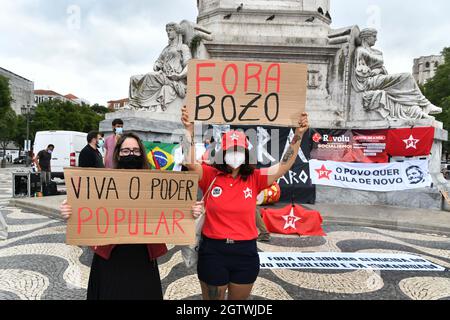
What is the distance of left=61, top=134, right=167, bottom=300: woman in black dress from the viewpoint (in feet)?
7.38

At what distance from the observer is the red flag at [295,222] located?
6.44 meters

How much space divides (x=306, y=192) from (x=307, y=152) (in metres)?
1.12

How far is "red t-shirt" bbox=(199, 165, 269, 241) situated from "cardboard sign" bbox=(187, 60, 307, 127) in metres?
0.59

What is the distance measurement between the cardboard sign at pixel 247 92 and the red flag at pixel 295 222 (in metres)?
3.88

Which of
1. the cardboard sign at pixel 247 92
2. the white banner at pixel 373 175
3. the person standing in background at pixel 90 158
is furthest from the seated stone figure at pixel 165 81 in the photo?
the cardboard sign at pixel 247 92

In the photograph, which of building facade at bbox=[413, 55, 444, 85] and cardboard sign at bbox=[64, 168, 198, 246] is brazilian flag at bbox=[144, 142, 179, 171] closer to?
cardboard sign at bbox=[64, 168, 198, 246]

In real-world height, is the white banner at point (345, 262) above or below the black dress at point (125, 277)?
below

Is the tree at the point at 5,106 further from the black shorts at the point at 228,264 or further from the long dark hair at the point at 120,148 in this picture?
the black shorts at the point at 228,264

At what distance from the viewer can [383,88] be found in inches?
404

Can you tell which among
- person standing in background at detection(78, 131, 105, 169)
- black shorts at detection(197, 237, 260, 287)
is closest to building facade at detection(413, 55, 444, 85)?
person standing in background at detection(78, 131, 105, 169)

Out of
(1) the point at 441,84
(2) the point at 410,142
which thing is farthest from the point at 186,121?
(1) the point at 441,84
